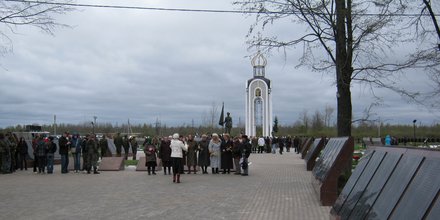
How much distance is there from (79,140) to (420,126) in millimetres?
87445

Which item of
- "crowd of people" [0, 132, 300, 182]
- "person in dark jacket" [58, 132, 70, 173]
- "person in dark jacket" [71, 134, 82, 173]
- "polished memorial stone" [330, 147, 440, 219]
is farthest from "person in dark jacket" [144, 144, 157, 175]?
"polished memorial stone" [330, 147, 440, 219]

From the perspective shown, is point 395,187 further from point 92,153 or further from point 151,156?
point 92,153

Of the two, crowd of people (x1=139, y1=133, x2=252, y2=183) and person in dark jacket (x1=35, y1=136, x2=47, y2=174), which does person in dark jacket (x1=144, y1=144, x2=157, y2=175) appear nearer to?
crowd of people (x1=139, y1=133, x2=252, y2=183)

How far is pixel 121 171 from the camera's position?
2375cm

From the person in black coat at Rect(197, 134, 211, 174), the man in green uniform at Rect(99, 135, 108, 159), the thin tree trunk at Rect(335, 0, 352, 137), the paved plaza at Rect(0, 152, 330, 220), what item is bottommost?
the paved plaza at Rect(0, 152, 330, 220)

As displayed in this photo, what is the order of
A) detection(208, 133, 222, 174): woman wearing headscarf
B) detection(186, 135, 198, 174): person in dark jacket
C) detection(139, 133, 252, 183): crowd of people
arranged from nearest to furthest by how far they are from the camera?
detection(139, 133, 252, 183): crowd of people, detection(208, 133, 222, 174): woman wearing headscarf, detection(186, 135, 198, 174): person in dark jacket

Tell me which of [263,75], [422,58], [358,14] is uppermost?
[263,75]

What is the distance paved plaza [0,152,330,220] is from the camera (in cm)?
1080

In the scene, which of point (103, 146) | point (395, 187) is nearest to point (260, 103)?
point (103, 146)

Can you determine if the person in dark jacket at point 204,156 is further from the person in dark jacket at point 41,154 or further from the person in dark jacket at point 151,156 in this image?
the person in dark jacket at point 41,154

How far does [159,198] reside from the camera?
529 inches

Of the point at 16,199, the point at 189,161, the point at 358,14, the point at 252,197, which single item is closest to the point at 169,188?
the point at 252,197

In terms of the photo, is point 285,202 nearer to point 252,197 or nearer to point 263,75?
point 252,197

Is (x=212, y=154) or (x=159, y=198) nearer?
(x=159, y=198)
